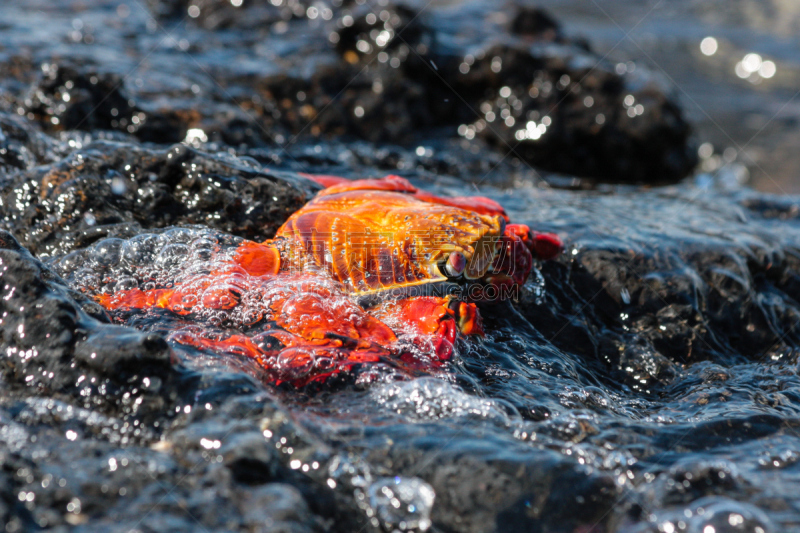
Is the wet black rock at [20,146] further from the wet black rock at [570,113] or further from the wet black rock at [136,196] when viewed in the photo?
the wet black rock at [570,113]

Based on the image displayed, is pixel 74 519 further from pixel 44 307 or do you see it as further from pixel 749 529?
pixel 749 529

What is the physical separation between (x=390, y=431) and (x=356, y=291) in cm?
72

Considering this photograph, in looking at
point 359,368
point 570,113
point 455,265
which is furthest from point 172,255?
point 570,113

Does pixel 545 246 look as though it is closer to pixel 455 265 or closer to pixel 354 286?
pixel 455 265

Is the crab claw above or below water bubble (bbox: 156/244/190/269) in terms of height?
above

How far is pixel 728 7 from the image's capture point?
40.4 ft

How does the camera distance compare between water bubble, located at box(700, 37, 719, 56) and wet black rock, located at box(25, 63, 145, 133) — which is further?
water bubble, located at box(700, 37, 719, 56)

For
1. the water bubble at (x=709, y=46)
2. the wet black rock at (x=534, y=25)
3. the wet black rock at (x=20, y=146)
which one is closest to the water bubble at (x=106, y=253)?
the wet black rock at (x=20, y=146)

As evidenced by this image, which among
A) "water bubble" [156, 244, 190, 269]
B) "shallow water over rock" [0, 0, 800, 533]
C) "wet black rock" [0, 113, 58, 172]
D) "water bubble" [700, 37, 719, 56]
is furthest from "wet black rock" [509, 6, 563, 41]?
"water bubble" [700, 37, 719, 56]

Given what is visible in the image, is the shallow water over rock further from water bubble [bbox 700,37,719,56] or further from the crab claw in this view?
water bubble [bbox 700,37,719,56]

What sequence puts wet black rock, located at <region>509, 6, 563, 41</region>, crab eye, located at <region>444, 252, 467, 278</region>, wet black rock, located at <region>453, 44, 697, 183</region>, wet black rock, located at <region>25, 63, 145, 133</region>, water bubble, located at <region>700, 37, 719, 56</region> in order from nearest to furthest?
crab eye, located at <region>444, 252, 467, 278</region>, wet black rock, located at <region>25, 63, 145, 133</region>, wet black rock, located at <region>453, 44, 697, 183</region>, wet black rock, located at <region>509, 6, 563, 41</region>, water bubble, located at <region>700, 37, 719, 56</region>

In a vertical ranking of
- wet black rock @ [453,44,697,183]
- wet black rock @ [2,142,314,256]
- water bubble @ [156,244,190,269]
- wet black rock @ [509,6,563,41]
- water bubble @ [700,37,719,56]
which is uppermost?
water bubble @ [700,37,719,56]

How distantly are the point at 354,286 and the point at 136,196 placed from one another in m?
1.41

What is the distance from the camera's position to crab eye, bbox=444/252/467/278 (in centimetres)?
250
